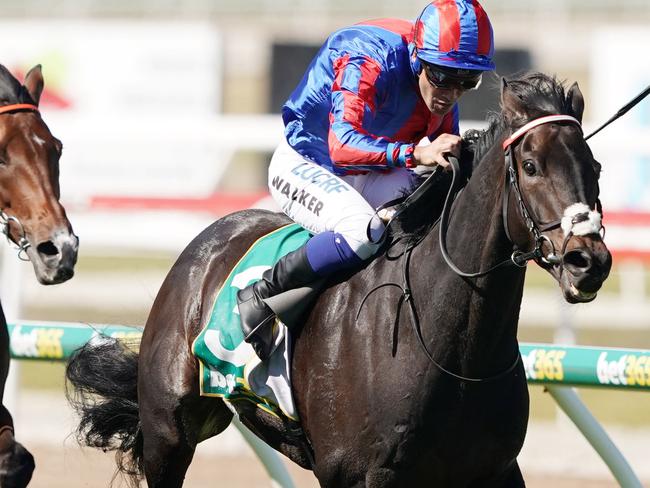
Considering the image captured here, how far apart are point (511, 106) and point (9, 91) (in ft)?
5.21

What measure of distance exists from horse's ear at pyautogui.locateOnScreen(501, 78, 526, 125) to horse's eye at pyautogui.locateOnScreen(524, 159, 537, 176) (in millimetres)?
167

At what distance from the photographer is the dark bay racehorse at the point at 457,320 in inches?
126

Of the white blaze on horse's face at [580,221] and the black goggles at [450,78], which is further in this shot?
the black goggles at [450,78]

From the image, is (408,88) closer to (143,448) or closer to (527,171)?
(527,171)

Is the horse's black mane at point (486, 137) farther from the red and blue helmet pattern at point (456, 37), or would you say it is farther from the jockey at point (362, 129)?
the red and blue helmet pattern at point (456, 37)

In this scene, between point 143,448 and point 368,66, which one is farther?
point 143,448

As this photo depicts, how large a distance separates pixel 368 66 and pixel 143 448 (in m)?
1.76

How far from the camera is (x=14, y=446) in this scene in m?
3.80

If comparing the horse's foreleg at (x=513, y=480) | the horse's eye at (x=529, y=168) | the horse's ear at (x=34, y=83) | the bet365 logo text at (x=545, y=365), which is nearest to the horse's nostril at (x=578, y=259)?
the horse's eye at (x=529, y=168)

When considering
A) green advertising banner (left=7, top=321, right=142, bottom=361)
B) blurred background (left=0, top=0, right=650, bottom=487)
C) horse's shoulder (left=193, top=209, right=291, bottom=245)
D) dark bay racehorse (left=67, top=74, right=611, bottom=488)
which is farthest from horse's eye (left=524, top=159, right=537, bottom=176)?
green advertising banner (left=7, top=321, right=142, bottom=361)

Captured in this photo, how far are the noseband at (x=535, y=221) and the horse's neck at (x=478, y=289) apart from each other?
0.08m

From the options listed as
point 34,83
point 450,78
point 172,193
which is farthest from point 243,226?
point 172,193

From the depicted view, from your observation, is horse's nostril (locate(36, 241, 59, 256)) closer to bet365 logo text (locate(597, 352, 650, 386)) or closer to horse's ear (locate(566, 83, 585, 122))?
horse's ear (locate(566, 83, 585, 122))

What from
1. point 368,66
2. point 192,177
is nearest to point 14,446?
point 368,66
